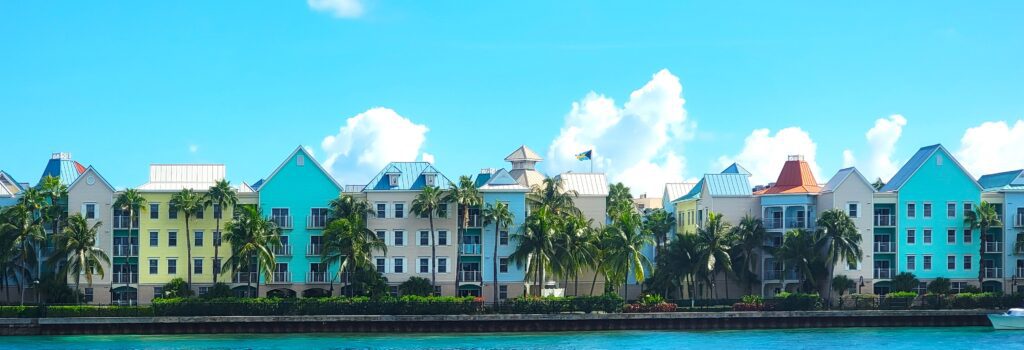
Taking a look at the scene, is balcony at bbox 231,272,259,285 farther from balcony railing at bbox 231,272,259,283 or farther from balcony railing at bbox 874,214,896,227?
balcony railing at bbox 874,214,896,227

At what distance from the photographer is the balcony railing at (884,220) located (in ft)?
347

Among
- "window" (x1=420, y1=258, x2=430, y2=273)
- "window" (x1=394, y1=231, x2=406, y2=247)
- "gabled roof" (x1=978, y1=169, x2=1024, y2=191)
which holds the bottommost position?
"window" (x1=420, y1=258, x2=430, y2=273)

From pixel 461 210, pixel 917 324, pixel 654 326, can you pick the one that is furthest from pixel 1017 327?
pixel 461 210

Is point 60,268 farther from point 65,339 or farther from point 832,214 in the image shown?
point 832,214

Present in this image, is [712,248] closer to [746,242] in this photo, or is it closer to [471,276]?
[746,242]

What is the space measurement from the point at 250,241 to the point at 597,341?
2634cm

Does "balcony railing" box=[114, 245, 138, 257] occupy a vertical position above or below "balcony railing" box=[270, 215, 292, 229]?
below

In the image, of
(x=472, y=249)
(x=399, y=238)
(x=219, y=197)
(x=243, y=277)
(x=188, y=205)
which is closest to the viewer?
(x=219, y=197)

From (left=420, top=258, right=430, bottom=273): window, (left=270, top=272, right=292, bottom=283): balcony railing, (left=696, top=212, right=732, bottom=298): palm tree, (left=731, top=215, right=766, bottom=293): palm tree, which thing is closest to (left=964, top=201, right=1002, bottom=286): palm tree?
(left=731, top=215, right=766, bottom=293): palm tree

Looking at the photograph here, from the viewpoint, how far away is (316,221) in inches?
4072

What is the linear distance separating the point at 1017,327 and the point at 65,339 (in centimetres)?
6448

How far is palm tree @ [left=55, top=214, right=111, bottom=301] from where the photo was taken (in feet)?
315

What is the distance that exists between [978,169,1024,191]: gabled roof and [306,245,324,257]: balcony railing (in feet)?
176

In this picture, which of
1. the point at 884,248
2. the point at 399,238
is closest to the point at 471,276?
the point at 399,238
